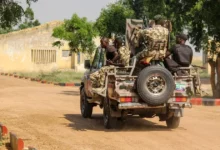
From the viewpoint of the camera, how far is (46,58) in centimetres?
5419

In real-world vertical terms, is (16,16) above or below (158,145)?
above

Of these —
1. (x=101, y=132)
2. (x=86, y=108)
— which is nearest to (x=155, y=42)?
(x=101, y=132)

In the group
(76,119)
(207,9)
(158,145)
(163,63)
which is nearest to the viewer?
(158,145)

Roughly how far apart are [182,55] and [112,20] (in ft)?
84.3

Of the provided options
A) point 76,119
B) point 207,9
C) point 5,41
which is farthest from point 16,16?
point 5,41

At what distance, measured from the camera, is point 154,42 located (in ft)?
36.6

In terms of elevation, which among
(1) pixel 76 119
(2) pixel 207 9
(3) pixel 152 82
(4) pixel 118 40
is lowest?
(1) pixel 76 119

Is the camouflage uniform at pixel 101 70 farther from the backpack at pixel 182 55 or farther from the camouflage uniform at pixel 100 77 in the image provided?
the backpack at pixel 182 55

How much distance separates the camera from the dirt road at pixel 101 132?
9.30 m

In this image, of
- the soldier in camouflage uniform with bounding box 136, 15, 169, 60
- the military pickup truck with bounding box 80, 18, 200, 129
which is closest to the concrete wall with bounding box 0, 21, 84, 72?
the military pickup truck with bounding box 80, 18, 200, 129

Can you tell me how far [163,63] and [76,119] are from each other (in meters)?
3.34

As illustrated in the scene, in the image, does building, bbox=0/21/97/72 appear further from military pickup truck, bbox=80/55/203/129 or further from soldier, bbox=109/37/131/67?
military pickup truck, bbox=80/55/203/129

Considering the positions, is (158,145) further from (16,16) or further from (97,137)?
(16,16)

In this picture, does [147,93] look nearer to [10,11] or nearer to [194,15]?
[10,11]
